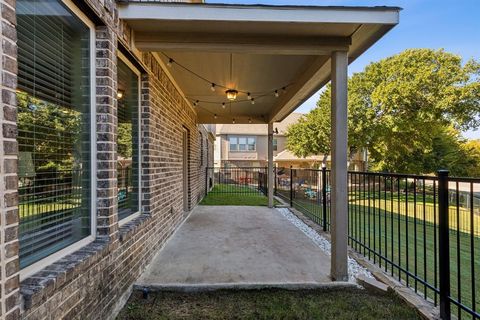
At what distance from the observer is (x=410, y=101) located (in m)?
14.0

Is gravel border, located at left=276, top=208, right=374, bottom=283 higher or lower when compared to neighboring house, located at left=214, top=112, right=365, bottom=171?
lower

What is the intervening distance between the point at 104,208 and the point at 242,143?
24907mm

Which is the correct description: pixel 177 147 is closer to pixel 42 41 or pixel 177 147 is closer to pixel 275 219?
pixel 275 219

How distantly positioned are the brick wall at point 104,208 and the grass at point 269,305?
30cm

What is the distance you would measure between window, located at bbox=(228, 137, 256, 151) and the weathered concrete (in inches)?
820

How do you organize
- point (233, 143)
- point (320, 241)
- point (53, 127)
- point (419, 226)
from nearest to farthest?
point (53, 127)
point (320, 241)
point (419, 226)
point (233, 143)

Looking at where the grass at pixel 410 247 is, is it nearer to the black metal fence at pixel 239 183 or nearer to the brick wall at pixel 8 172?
the brick wall at pixel 8 172

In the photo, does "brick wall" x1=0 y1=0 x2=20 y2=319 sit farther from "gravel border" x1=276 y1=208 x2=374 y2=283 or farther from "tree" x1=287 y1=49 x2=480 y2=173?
"tree" x1=287 y1=49 x2=480 y2=173

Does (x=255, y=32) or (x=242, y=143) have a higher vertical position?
(x=242, y=143)

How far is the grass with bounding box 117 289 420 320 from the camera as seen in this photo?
98.8 inches

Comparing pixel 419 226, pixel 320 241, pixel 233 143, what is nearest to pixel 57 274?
pixel 320 241

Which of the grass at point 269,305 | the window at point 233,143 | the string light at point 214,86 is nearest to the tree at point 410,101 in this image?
the string light at point 214,86

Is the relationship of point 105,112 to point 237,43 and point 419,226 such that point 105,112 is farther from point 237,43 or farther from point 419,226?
point 419,226

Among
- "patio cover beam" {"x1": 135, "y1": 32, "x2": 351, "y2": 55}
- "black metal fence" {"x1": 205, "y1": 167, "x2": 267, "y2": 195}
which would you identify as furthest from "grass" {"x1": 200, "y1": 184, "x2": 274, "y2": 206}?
"patio cover beam" {"x1": 135, "y1": 32, "x2": 351, "y2": 55}
